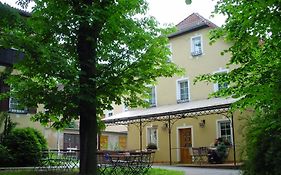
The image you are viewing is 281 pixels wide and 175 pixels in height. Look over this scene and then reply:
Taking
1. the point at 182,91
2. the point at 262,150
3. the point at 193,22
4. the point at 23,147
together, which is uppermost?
the point at 193,22

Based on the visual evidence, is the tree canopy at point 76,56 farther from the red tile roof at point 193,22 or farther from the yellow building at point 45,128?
the red tile roof at point 193,22

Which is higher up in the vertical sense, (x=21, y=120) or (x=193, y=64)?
(x=193, y=64)

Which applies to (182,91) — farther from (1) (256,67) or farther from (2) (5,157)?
(1) (256,67)

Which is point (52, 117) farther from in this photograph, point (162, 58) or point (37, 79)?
point (162, 58)

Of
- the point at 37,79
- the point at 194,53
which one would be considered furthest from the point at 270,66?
the point at 194,53

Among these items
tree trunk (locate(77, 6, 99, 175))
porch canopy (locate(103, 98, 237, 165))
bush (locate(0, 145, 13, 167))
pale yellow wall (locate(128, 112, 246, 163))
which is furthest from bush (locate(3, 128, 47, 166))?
pale yellow wall (locate(128, 112, 246, 163))

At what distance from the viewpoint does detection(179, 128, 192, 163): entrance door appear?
21.3m

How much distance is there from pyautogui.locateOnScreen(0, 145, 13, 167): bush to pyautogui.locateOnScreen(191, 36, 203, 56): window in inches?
479

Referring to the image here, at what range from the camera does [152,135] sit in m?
23.8

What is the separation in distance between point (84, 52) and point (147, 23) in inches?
82.1

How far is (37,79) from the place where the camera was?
1040 cm

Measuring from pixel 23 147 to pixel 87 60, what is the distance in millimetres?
6630

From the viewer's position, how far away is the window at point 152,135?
23413 millimetres

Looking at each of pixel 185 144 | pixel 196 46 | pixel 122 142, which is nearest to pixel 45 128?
pixel 185 144
